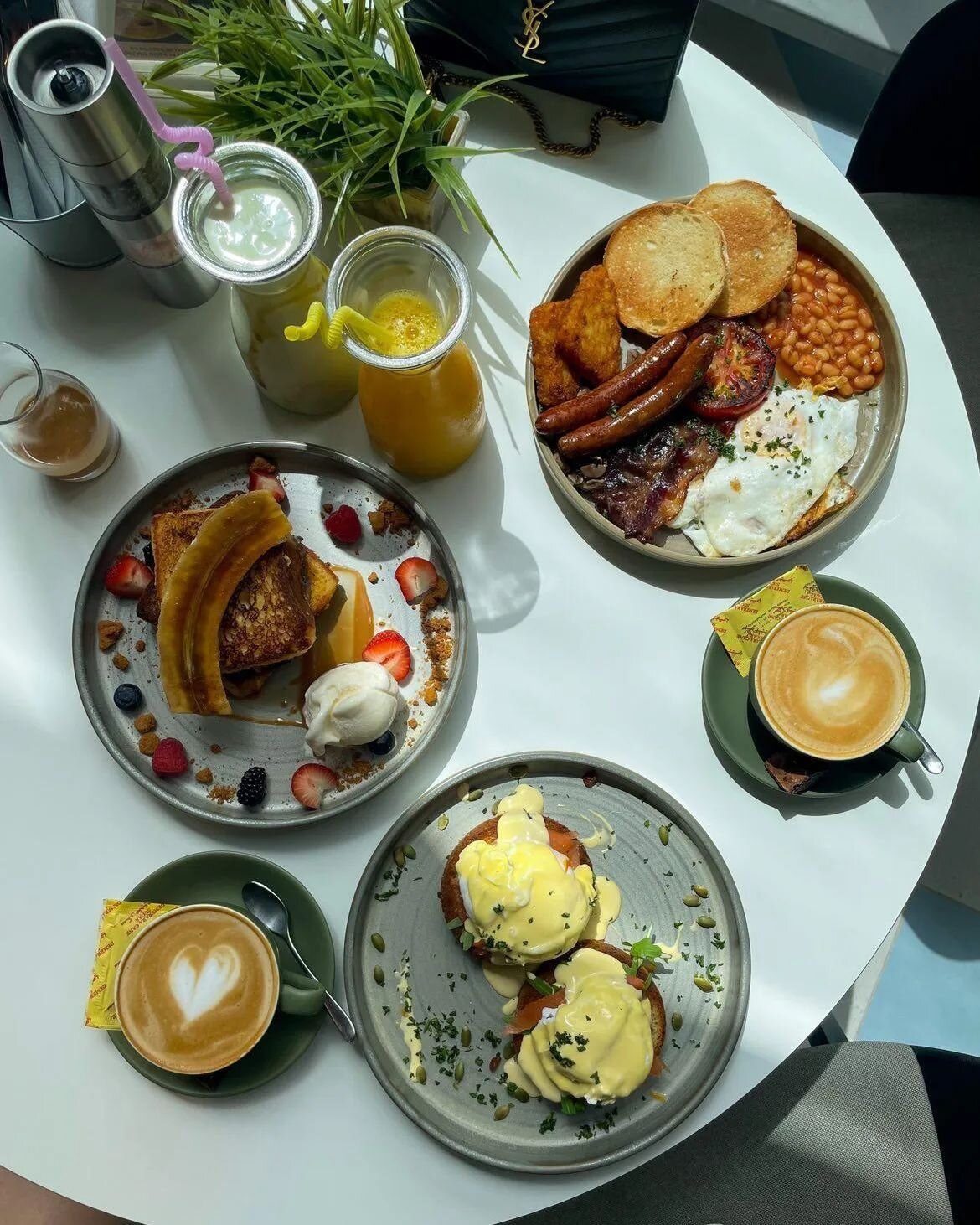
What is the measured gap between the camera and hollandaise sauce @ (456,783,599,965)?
4.06 ft

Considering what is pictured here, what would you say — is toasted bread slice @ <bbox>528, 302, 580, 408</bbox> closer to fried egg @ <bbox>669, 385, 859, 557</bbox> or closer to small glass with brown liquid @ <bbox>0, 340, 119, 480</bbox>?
fried egg @ <bbox>669, 385, 859, 557</bbox>

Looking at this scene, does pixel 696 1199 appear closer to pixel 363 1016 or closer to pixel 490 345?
pixel 363 1016

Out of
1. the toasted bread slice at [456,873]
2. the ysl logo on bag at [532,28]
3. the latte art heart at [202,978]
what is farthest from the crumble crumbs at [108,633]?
the ysl logo on bag at [532,28]

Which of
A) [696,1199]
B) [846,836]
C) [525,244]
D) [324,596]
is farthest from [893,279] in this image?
[696,1199]

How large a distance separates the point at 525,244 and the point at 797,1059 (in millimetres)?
1437

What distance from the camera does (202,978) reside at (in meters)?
1.23

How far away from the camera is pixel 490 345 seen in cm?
148

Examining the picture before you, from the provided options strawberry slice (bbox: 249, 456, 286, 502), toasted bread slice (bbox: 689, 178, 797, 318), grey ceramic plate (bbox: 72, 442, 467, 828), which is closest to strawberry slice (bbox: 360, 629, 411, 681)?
grey ceramic plate (bbox: 72, 442, 467, 828)

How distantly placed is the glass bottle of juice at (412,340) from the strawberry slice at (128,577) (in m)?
0.40

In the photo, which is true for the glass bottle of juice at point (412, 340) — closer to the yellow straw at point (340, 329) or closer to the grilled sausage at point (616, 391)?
the yellow straw at point (340, 329)

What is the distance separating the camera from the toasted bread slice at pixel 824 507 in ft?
4.49

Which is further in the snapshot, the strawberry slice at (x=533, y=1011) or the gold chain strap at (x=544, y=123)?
the gold chain strap at (x=544, y=123)

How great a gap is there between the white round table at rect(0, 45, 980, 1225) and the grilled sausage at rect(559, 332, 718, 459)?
0.12 meters

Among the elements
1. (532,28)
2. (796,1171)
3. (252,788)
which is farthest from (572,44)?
(796,1171)
